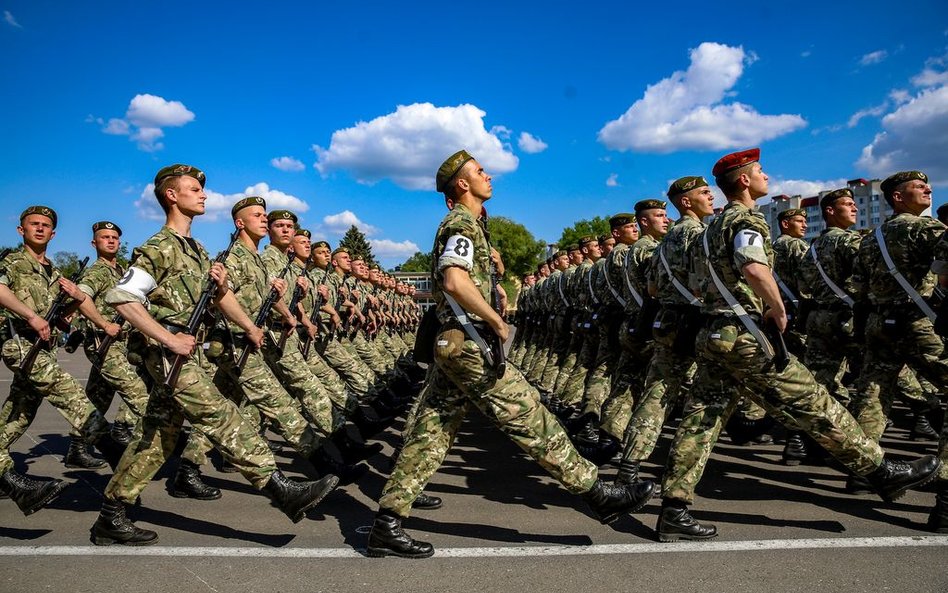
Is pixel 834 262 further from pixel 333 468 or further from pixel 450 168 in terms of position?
pixel 333 468

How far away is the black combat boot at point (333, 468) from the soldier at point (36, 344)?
1.70m

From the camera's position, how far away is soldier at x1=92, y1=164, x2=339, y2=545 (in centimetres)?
360

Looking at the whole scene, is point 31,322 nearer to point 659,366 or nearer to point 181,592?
point 181,592

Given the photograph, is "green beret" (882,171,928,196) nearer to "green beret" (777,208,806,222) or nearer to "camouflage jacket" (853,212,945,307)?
"camouflage jacket" (853,212,945,307)

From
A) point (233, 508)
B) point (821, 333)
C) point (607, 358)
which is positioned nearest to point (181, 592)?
point (233, 508)

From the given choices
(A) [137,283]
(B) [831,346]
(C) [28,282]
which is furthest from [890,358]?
(C) [28,282]

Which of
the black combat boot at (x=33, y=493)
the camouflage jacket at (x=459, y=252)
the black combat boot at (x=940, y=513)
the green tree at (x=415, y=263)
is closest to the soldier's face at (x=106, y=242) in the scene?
the black combat boot at (x=33, y=493)

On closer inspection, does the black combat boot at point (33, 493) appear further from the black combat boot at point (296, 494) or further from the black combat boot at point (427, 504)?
the black combat boot at point (427, 504)

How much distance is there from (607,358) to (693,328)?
2.79 metres

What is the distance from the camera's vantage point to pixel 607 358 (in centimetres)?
689

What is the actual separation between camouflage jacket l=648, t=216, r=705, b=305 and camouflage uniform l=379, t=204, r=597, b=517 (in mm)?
1771

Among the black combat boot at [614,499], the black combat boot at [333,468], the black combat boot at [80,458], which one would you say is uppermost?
the black combat boot at [614,499]

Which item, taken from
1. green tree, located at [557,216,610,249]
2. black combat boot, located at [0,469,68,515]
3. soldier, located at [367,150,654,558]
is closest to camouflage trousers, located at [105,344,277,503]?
black combat boot, located at [0,469,68,515]

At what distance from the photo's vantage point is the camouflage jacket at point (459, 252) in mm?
3431
